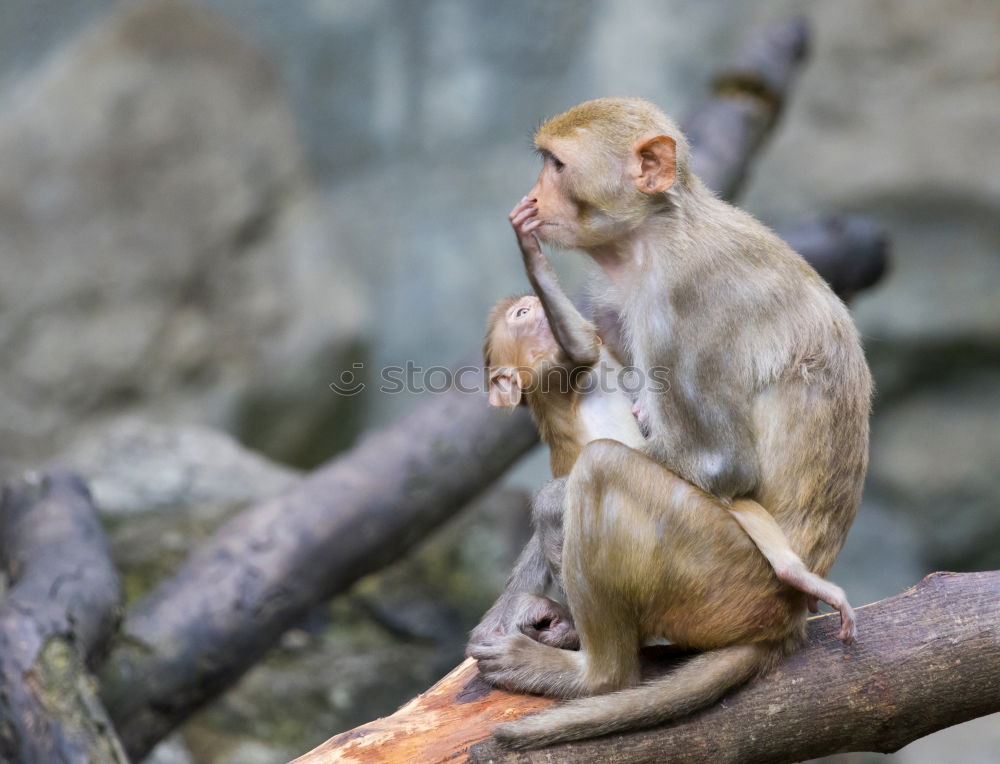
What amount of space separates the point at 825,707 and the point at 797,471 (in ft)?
2.44

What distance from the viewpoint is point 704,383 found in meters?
3.52

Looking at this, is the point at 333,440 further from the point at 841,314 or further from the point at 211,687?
the point at 841,314

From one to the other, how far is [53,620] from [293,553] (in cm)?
156

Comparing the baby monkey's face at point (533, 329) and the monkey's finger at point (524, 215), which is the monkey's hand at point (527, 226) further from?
the baby monkey's face at point (533, 329)

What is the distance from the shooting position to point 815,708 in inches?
136

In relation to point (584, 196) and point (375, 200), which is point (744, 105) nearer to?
point (375, 200)

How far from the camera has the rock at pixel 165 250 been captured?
9.72m

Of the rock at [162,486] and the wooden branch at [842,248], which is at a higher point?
the wooden branch at [842,248]

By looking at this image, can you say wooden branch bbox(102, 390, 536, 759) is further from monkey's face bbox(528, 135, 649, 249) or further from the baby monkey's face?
monkey's face bbox(528, 135, 649, 249)

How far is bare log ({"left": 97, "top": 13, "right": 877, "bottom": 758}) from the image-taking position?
17.9ft

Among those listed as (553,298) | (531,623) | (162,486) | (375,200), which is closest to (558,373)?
(553,298)

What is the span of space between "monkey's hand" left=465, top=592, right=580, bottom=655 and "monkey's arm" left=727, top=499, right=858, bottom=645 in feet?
2.33

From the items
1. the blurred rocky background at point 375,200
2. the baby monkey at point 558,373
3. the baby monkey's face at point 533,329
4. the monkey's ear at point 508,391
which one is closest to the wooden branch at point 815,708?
the baby monkey at point 558,373

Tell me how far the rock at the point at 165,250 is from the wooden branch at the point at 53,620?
4348mm
